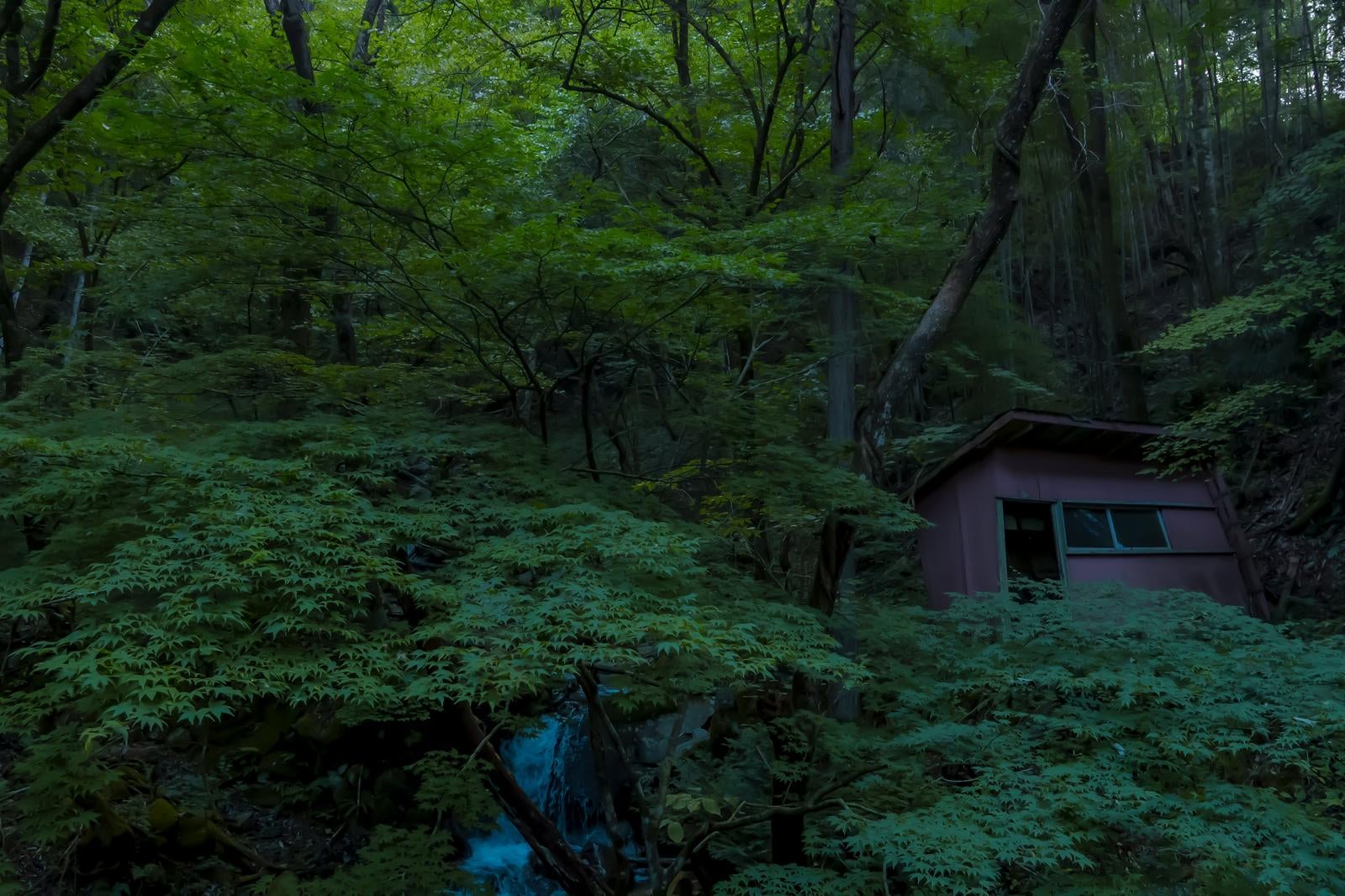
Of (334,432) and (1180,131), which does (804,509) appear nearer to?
(334,432)

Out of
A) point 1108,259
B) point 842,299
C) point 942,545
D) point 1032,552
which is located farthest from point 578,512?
point 1108,259

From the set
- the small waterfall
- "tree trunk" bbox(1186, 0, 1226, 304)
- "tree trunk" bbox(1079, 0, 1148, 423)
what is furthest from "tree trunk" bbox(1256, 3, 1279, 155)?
the small waterfall

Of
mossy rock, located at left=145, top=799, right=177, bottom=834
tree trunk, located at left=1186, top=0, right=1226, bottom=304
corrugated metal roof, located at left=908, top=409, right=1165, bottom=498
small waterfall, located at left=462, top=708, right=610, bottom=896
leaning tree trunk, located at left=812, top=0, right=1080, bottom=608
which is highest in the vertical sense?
tree trunk, located at left=1186, top=0, right=1226, bottom=304

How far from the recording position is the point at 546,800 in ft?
24.4

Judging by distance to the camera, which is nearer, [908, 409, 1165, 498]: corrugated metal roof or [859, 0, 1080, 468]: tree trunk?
[859, 0, 1080, 468]: tree trunk

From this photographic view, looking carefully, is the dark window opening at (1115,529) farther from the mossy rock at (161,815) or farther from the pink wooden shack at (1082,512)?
the mossy rock at (161,815)

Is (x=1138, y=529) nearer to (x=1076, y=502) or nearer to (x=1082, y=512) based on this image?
(x=1082, y=512)

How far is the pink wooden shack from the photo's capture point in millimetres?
9328

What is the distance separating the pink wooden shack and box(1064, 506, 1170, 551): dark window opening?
0.01 metres

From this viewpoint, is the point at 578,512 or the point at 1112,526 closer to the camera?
the point at 578,512

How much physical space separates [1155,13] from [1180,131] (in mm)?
4079

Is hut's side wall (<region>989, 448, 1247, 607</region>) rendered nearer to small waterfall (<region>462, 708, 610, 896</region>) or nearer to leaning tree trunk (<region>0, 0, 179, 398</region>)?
small waterfall (<region>462, 708, 610, 896</region>)

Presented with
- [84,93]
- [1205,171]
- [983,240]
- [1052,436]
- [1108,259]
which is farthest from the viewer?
[1205,171]

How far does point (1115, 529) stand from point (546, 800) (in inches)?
289
